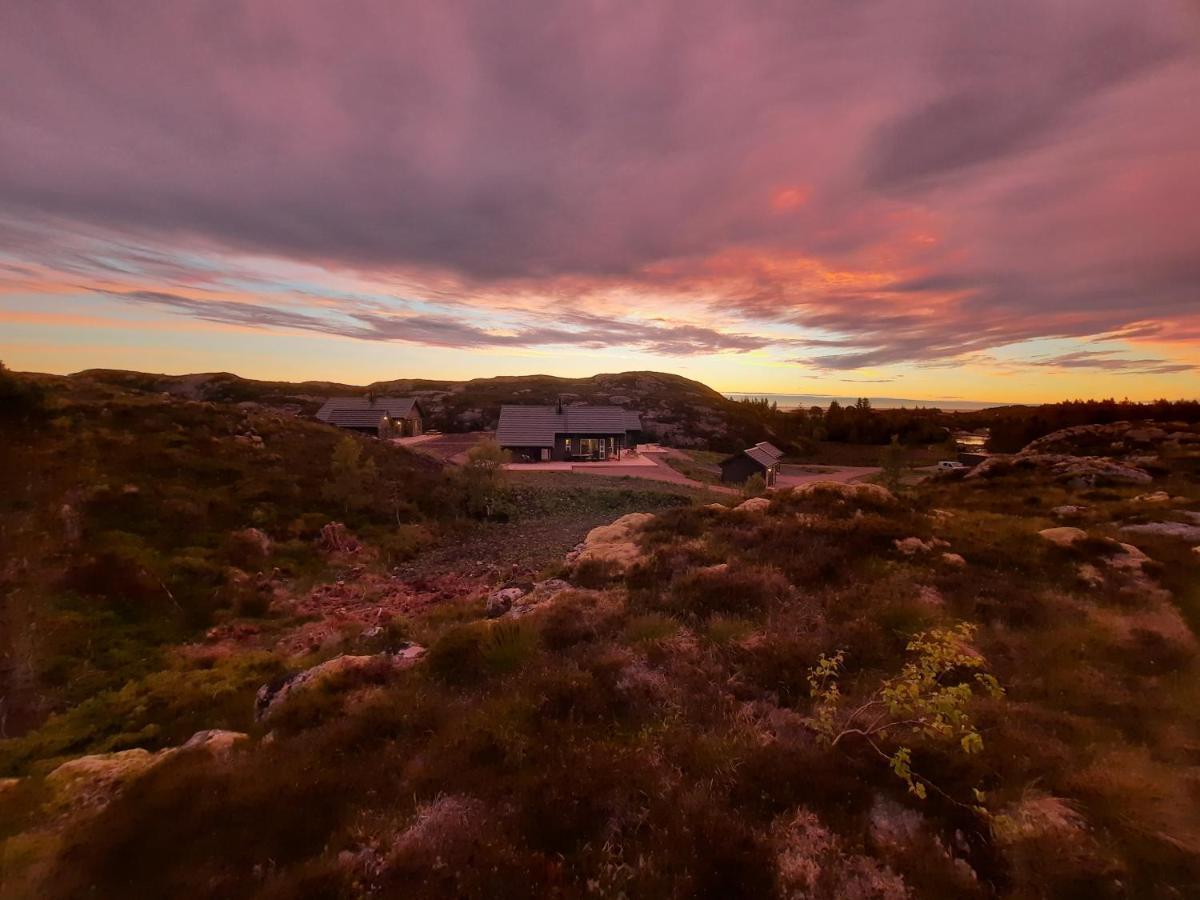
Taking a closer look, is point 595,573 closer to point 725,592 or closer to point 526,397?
point 725,592

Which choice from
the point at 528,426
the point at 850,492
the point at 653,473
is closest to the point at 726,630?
the point at 850,492

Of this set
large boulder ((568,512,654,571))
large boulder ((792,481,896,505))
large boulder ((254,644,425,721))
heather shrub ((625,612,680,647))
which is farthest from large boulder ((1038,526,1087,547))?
large boulder ((254,644,425,721))

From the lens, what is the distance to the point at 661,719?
8.76 metres

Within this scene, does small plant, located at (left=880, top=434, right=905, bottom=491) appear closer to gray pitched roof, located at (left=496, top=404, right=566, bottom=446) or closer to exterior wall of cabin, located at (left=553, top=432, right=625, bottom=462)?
exterior wall of cabin, located at (left=553, top=432, right=625, bottom=462)

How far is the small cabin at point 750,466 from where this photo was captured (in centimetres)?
5659

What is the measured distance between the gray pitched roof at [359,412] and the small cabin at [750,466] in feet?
168

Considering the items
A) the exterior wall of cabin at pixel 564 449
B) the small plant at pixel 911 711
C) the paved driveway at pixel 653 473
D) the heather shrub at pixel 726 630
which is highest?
the small plant at pixel 911 711

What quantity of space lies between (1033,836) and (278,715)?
39.9 ft

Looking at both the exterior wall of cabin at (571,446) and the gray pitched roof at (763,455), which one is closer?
the gray pitched roof at (763,455)

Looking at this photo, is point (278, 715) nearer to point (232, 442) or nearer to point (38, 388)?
point (232, 442)

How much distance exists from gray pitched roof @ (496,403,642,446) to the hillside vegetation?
41490 millimetres

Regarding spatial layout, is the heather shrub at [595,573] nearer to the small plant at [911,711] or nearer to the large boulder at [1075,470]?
the small plant at [911,711]

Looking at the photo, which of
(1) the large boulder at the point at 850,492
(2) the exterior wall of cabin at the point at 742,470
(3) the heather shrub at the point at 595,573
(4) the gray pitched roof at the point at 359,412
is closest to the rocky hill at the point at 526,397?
(4) the gray pitched roof at the point at 359,412

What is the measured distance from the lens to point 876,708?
886 centimetres
